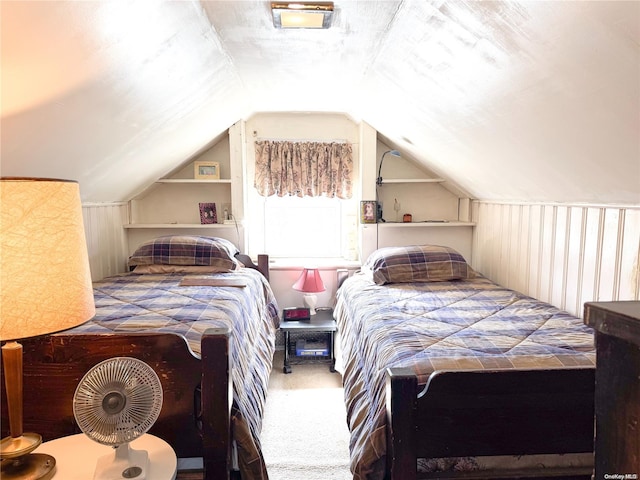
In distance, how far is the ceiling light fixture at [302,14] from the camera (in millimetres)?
1724

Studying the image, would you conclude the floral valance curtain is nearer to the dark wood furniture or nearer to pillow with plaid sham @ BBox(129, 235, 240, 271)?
pillow with plaid sham @ BBox(129, 235, 240, 271)

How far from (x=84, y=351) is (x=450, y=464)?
123 centimetres

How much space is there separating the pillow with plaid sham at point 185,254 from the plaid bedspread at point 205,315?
0.12 m

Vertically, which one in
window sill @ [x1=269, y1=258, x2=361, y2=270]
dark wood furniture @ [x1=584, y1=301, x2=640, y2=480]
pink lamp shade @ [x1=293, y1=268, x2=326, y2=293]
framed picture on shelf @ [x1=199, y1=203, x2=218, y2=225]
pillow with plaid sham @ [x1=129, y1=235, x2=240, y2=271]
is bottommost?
pink lamp shade @ [x1=293, y1=268, x2=326, y2=293]

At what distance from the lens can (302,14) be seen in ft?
5.86

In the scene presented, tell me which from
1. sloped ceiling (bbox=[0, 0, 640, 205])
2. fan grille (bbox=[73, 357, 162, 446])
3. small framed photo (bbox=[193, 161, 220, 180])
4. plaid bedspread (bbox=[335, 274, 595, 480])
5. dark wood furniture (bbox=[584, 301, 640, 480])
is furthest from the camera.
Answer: small framed photo (bbox=[193, 161, 220, 180])

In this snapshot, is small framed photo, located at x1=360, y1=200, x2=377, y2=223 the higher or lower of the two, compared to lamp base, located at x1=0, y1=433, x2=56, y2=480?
higher

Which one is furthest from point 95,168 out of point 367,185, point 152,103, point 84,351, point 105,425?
point 367,185

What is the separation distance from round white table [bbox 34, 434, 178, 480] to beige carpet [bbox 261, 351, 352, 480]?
3.13 ft

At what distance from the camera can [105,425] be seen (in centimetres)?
116

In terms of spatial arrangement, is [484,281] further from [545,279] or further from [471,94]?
[471,94]

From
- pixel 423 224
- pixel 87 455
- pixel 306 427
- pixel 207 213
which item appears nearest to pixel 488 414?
pixel 87 455

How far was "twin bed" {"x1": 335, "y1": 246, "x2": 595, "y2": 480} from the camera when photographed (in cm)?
122

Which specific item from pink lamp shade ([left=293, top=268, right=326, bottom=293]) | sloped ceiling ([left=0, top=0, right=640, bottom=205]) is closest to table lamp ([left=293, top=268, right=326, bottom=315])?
pink lamp shade ([left=293, top=268, right=326, bottom=293])
